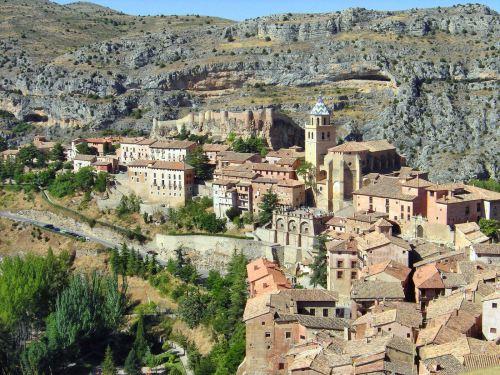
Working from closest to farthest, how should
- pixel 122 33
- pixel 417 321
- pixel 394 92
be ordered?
pixel 417 321 → pixel 394 92 → pixel 122 33

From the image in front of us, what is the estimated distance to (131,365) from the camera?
5128 cm

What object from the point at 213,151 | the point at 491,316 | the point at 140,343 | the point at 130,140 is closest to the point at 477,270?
the point at 491,316

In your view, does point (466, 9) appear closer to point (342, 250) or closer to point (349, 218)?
point (349, 218)

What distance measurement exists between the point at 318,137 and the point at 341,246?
60.3ft

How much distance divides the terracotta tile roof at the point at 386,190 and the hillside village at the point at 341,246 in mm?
146

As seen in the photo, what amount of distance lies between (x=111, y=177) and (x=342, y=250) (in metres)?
33.7

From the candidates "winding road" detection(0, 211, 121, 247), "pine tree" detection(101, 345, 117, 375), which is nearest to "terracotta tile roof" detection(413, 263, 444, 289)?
"pine tree" detection(101, 345, 117, 375)

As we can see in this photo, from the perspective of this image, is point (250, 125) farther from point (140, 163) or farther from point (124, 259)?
point (124, 259)

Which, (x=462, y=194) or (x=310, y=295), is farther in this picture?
(x=462, y=194)

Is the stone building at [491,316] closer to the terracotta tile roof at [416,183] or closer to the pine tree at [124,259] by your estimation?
the terracotta tile roof at [416,183]

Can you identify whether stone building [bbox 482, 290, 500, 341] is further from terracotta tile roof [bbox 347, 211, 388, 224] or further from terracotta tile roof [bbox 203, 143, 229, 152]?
terracotta tile roof [bbox 203, 143, 229, 152]

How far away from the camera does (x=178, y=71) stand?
335ft

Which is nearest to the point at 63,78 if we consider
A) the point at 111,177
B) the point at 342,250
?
the point at 111,177

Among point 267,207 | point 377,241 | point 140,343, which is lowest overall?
point 140,343
